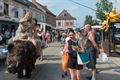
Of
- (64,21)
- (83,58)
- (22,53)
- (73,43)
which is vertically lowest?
(83,58)

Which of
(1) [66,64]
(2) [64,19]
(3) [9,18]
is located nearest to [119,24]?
(1) [66,64]

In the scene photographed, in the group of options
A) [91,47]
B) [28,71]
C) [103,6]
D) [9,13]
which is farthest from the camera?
[103,6]

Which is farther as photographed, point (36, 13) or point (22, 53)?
point (36, 13)

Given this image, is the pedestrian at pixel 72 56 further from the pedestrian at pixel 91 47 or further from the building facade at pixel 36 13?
the building facade at pixel 36 13

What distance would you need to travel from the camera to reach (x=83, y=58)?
1095 centimetres

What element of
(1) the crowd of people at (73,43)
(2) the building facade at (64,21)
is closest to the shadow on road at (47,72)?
(1) the crowd of people at (73,43)

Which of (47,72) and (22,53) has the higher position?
(22,53)

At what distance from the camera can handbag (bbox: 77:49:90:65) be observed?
1067cm

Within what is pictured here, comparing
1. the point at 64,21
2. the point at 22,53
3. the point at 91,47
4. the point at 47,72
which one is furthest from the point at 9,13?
the point at 64,21

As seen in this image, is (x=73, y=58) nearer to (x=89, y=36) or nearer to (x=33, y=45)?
(x=89, y=36)

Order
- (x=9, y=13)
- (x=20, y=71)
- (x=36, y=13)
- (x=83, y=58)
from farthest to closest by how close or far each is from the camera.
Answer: (x=36, y=13) < (x=9, y=13) < (x=20, y=71) < (x=83, y=58)

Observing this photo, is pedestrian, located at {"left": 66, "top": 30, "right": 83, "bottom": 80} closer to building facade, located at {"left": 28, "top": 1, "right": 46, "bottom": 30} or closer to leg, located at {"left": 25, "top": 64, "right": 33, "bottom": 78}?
leg, located at {"left": 25, "top": 64, "right": 33, "bottom": 78}

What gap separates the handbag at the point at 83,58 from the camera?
10.7 m

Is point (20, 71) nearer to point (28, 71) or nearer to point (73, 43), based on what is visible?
point (28, 71)
